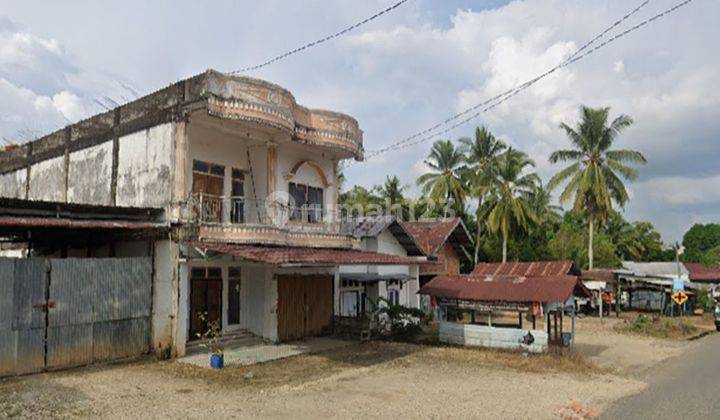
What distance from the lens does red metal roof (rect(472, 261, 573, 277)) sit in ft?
58.2

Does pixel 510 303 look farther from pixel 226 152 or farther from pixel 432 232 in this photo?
pixel 432 232

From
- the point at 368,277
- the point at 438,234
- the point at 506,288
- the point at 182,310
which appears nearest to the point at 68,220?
the point at 182,310

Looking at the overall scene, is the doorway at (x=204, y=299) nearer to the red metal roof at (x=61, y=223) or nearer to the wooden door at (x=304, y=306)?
the wooden door at (x=304, y=306)

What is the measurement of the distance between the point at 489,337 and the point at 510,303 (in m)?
1.36

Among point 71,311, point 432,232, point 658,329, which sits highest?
point 432,232

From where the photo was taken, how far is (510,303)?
15.7 m

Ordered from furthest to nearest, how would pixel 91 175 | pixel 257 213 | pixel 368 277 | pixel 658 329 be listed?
pixel 658 329 → pixel 368 277 → pixel 257 213 → pixel 91 175

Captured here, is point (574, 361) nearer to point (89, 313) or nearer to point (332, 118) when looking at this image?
point (332, 118)

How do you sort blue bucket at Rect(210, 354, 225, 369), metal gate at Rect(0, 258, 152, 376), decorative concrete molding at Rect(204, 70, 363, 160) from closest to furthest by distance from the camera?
metal gate at Rect(0, 258, 152, 376) < blue bucket at Rect(210, 354, 225, 369) < decorative concrete molding at Rect(204, 70, 363, 160)

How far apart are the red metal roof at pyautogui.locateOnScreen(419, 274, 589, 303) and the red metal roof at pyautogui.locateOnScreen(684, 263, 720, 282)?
116 ft

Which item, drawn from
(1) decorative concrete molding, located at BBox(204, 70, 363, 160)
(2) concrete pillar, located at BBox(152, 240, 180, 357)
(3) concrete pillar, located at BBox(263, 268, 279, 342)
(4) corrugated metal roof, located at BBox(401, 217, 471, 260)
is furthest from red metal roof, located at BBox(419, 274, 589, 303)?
(4) corrugated metal roof, located at BBox(401, 217, 471, 260)

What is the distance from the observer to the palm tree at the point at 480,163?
116 ft

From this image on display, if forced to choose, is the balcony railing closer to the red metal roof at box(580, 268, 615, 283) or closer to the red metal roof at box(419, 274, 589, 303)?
the red metal roof at box(419, 274, 589, 303)

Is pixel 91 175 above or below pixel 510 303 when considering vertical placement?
above
